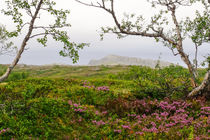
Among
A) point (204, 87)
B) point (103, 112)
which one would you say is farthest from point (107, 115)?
point (204, 87)

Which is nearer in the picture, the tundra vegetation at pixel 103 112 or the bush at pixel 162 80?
the tundra vegetation at pixel 103 112

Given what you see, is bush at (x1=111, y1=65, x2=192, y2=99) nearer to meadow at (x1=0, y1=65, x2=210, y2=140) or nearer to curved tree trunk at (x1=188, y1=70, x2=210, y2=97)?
meadow at (x1=0, y1=65, x2=210, y2=140)

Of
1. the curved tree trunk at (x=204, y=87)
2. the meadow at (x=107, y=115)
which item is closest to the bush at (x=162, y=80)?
the meadow at (x=107, y=115)

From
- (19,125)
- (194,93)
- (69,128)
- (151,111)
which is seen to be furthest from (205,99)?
(19,125)

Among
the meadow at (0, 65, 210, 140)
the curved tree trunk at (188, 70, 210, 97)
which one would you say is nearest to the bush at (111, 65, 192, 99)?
the meadow at (0, 65, 210, 140)

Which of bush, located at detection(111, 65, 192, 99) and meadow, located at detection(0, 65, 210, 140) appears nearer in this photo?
meadow, located at detection(0, 65, 210, 140)

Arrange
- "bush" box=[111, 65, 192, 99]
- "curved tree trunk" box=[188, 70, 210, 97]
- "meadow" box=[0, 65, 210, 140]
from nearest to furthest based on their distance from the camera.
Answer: "meadow" box=[0, 65, 210, 140] → "curved tree trunk" box=[188, 70, 210, 97] → "bush" box=[111, 65, 192, 99]

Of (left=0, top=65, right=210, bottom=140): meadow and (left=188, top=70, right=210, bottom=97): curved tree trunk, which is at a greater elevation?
(left=188, top=70, right=210, bottom=97): curved tree trunk

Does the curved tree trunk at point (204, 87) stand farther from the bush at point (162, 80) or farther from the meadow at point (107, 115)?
the bush at point (162, 80)

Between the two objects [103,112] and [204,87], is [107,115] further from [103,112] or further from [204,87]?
[204,87]

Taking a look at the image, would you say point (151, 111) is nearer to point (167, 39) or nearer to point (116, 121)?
point (116, 121)

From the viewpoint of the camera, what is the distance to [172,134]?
898 centimetres

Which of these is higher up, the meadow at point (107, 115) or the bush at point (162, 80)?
the bush at point (162, 80)

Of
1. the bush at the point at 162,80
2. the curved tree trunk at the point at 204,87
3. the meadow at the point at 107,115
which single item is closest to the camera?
the meadow at the point at 107,115
